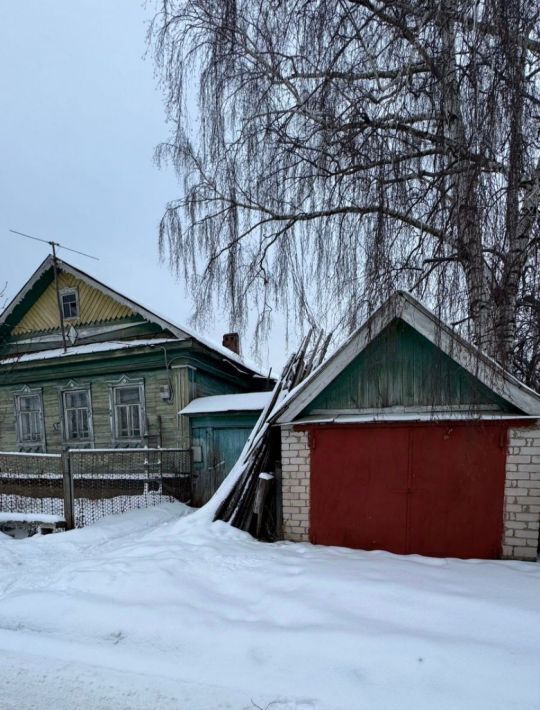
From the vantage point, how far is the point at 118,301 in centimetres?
1043

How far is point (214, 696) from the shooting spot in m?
2.37

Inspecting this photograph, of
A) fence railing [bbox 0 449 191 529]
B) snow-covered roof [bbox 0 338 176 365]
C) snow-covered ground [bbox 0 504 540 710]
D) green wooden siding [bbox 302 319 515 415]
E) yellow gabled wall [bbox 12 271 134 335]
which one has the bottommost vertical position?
fence railing [bbox 0 449 191 529]

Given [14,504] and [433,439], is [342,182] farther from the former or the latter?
[14,504]

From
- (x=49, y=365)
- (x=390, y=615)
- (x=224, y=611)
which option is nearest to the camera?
(x=390, y=615)

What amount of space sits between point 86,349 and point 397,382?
8.60 metres

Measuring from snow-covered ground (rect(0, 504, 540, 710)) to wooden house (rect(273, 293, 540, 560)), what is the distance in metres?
0.49

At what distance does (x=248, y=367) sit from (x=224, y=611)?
8717mm

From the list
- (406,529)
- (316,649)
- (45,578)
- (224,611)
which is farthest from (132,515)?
(316,649)

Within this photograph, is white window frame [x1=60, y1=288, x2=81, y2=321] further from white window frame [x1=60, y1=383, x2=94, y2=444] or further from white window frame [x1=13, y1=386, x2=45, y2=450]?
white window frame [x1=13, y1=386, x2=45, y2=450]

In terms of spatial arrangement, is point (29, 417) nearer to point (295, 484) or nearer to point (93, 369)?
point (93, 369)

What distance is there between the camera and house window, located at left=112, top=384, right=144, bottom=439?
1021 centimetres

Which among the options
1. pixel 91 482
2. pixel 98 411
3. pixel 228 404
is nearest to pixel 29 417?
pixel 98 411

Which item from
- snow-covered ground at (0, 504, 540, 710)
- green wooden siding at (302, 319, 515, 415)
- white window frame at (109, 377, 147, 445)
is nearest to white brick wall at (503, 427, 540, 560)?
snow-covered ground at (0, 504, 540, 710)

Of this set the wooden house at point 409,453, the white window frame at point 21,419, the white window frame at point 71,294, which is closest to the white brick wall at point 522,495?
the wooden house at point 409,453
